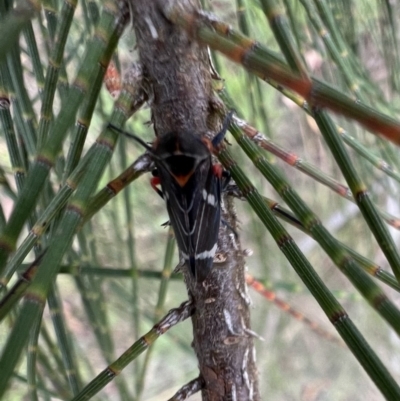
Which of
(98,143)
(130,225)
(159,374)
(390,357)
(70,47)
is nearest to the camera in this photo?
(98,143)

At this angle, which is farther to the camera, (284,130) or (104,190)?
(284,130)

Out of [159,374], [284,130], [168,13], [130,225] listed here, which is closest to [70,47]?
[130,225]

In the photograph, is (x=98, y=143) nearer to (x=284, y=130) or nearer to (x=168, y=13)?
(x=168, y=13)

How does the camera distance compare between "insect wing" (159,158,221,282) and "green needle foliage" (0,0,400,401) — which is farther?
"insect wing" (159,158,221,282)

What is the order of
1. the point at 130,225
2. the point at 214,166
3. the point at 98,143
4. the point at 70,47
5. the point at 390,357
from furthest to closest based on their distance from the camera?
the point at 390,357
the point at 70,47
the point at 130,225
the point at 214,166
the point at 98,143

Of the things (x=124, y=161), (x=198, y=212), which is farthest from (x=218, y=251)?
(x=124, y=161)
